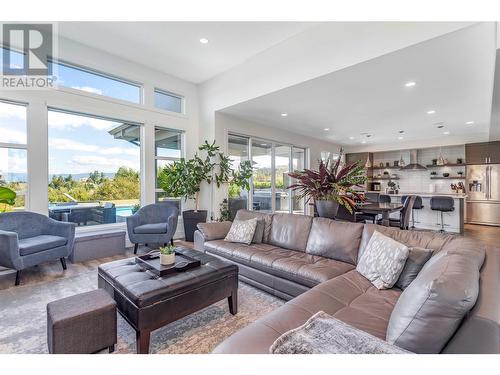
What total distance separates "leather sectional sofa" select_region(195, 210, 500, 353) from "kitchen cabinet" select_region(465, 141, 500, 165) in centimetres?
752

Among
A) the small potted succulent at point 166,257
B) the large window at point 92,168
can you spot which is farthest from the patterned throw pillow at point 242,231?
the large window at point 92,168

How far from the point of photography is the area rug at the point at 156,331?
1.89 meters

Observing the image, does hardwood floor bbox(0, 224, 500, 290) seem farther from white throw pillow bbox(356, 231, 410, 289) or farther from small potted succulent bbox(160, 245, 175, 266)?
white throw pillow bbox(356, 231, 410, 289)

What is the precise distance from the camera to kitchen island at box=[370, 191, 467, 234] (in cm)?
645

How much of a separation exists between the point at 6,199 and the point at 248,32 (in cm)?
412

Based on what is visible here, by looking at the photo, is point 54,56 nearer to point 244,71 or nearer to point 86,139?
point 86,139

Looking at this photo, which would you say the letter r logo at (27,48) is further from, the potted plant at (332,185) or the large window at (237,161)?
the potted plant at (332,185)

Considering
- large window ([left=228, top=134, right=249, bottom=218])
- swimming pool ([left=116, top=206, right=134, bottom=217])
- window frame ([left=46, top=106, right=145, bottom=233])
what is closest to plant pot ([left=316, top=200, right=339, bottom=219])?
large window ([left=228, top=134, right=249, bottom=218])

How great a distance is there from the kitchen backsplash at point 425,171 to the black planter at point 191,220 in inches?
303

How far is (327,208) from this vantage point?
299cm

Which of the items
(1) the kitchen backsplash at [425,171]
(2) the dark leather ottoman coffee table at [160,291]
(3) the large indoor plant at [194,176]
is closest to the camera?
(2) the dark leather ottoman coffee table at [160,291]
